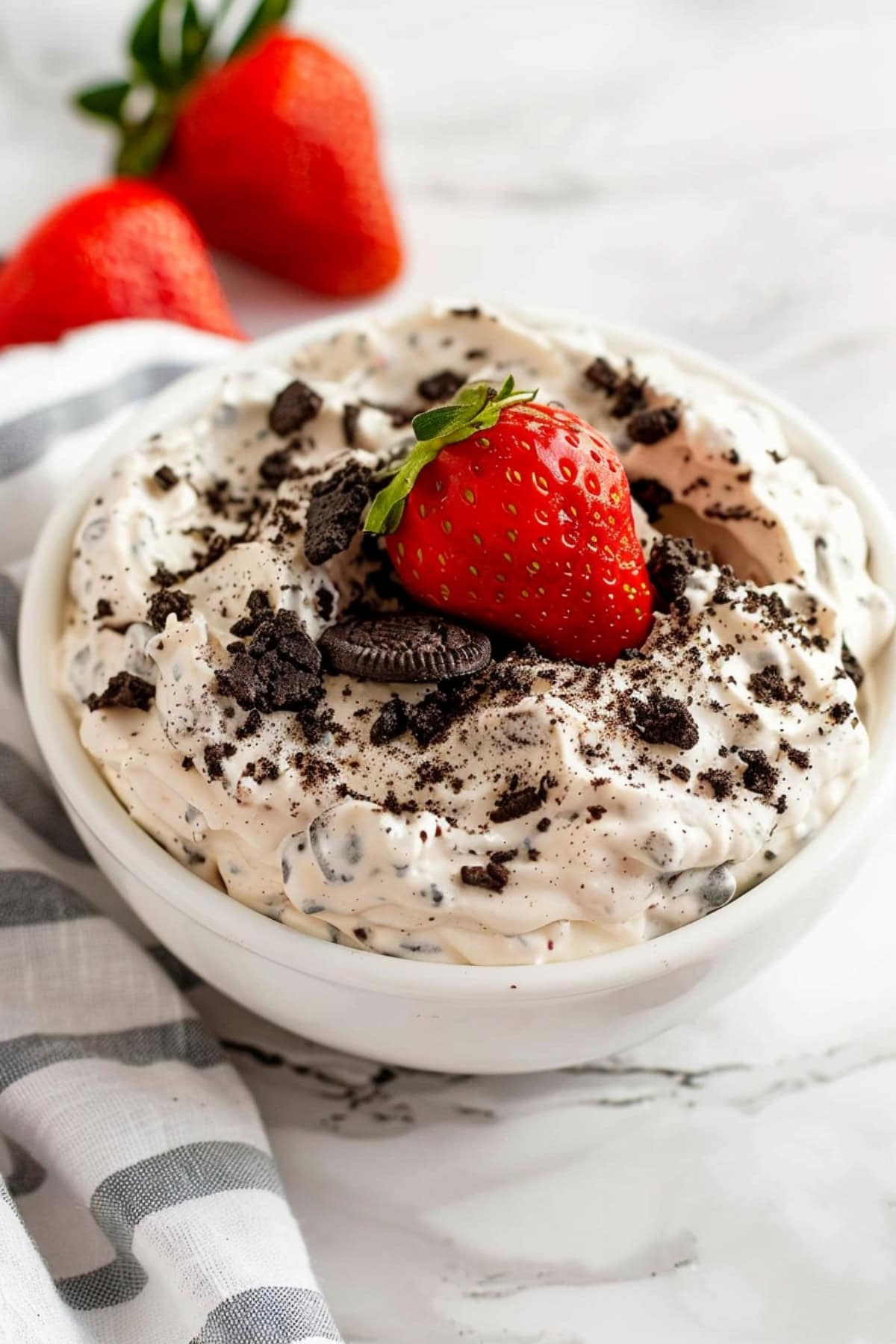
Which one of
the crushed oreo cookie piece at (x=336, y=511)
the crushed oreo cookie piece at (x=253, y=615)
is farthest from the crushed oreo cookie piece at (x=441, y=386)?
the crushed oreo cookie piece at (x=253, y=615)

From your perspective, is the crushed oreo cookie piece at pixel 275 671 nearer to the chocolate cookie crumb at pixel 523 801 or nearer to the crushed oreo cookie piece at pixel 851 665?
the chocolate cookie crumb at pixel 523 801

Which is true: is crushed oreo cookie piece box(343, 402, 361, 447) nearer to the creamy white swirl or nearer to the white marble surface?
the creamy white swirl

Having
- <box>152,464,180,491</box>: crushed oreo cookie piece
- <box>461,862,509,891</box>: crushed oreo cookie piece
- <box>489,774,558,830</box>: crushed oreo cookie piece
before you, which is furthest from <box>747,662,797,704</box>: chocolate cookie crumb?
<box>152,464,180,491</box>: crushed oreo cookie piece

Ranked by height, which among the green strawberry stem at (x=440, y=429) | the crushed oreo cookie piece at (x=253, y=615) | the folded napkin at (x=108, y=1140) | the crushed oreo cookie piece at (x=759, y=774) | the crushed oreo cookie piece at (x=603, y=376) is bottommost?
the folded napkin at (x=108, y=1140)

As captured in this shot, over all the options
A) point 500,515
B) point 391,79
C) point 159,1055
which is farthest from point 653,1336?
point 391,79

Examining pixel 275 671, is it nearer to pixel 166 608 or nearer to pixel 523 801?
pixel 166 608

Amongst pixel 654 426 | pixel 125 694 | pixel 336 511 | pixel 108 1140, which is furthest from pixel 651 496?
pixel 108 1140
